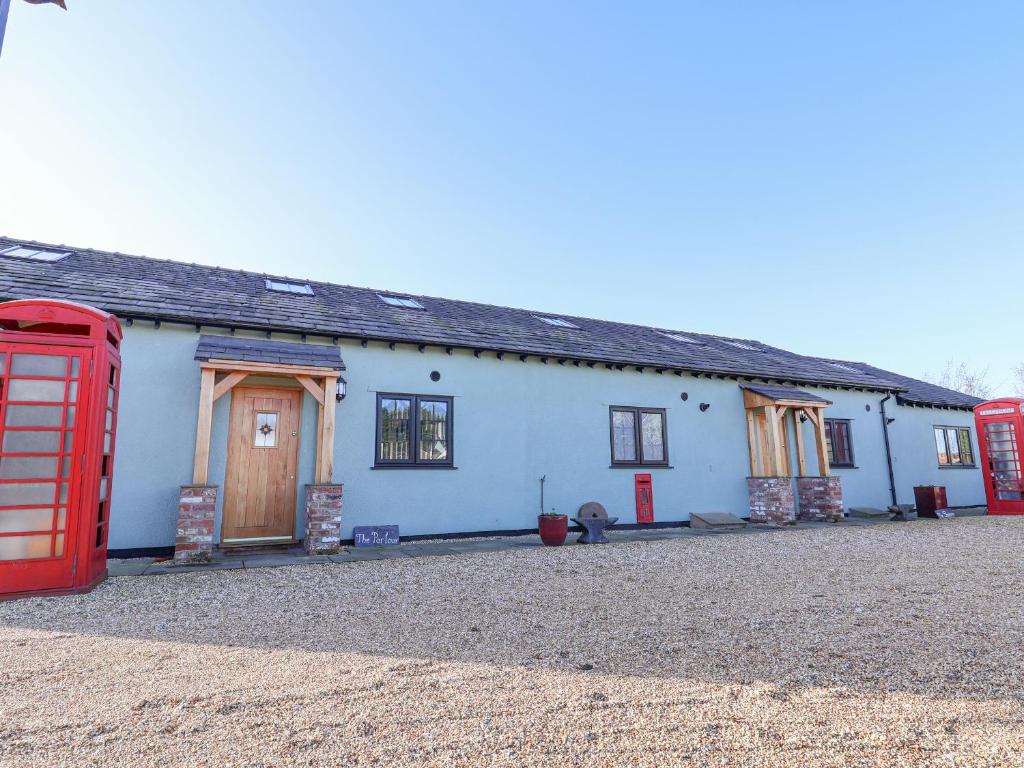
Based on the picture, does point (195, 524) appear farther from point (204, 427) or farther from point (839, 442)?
point (839, 442)

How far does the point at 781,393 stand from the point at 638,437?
13.3ft

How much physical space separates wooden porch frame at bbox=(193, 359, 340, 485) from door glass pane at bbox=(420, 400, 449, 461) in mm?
1724

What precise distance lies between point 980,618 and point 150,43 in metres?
12.2

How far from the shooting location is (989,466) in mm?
13242

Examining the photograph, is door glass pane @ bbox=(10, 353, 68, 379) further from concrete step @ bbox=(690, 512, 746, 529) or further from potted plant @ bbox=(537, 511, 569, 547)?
concrete step @ bbox=(690, 512, 746, 529)

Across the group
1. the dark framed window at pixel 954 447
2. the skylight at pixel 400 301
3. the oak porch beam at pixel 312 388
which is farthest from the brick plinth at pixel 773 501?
the oak porch beam at pixel 312 388

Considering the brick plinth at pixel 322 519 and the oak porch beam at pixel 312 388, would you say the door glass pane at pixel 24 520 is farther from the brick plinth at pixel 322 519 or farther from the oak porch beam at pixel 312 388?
the oak porch beam at pixel 312 388

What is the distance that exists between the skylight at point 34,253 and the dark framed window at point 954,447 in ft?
75.9

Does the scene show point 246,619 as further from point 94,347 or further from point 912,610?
point 912,610

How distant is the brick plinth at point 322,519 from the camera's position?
7141mm

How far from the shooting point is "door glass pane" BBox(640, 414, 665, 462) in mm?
10883

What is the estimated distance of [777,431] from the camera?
1150 centimetres

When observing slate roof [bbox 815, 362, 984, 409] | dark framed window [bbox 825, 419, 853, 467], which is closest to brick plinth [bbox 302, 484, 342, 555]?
dark framed window [bbox 825, 419, 853, 467]

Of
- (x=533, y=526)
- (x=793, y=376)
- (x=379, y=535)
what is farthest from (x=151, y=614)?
(x=793, y=376)
